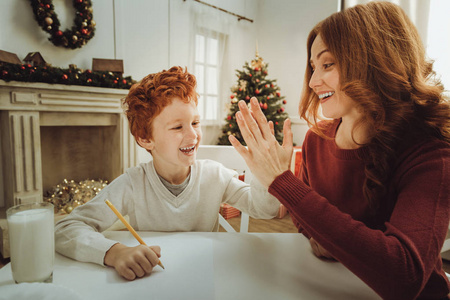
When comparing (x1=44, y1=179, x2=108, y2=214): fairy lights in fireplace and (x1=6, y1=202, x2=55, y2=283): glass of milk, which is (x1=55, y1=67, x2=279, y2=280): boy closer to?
(x1=6, y1=202, x2=55, y2=283): glass of milk

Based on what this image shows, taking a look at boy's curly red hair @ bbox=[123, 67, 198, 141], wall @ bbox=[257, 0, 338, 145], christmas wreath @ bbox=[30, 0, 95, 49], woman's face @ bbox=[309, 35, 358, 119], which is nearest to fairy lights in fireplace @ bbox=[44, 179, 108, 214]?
christmas wreath @ bbox=[30, 0, 95, 49]

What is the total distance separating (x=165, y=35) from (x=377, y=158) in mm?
3677

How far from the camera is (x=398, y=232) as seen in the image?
0.62 metres

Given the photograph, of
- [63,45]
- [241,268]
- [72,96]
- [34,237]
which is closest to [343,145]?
[241,268]

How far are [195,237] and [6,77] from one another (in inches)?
91.1

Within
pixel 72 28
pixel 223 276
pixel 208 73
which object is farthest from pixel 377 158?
pixel 208 73

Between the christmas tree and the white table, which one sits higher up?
the christmas tree

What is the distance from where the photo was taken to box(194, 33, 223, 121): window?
4.29 metres

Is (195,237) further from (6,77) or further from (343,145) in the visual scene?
(6,77)

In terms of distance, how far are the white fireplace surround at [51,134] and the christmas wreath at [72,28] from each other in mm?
578

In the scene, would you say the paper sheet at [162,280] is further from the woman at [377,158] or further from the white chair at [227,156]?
the white chair at [227,156]

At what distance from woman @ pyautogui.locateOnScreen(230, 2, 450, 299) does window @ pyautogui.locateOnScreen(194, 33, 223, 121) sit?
3.56 metres

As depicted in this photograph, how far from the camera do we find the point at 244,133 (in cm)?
83

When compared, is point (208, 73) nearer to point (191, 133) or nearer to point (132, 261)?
point (191, 133)
